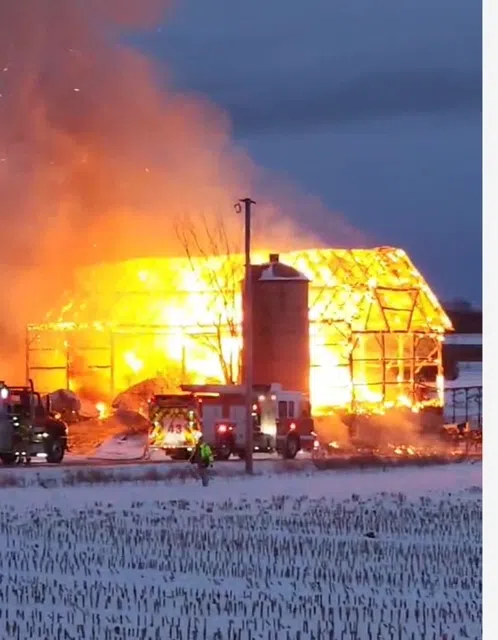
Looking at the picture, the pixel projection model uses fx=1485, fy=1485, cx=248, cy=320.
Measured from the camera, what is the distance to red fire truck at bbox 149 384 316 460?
37.2m

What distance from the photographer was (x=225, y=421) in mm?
37750

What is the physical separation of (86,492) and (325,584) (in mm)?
11685

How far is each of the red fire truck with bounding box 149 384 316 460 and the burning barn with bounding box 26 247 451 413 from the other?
366 inches

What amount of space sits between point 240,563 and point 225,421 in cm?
2152

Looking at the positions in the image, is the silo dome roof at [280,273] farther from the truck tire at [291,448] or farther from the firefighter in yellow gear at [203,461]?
the firefighter in yellow gear at [203,461]

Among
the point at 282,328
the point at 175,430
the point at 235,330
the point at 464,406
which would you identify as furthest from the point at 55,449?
the point at 464,406

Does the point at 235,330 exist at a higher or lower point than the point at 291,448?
higher

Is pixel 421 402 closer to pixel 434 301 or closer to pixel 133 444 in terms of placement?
pixel 434 301

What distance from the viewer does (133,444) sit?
42812 millimetres

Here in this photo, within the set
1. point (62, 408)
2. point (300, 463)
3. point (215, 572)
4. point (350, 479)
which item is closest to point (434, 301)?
point (62, 408)

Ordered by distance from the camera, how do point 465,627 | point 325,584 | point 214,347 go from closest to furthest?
1. point 465,627
2. point 325,584
3. point 214,347

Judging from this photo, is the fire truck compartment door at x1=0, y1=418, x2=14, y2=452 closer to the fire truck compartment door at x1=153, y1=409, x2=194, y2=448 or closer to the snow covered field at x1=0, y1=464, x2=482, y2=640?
the fire truck compartment door at x1=153, y1=409, x2=194, y2=448

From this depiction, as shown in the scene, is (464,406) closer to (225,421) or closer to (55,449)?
(225,421)

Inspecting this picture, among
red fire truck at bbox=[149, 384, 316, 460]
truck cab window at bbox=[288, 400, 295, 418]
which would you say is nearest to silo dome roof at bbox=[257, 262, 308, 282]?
red fire truck at bbox=[149, 384, 316, 460]
